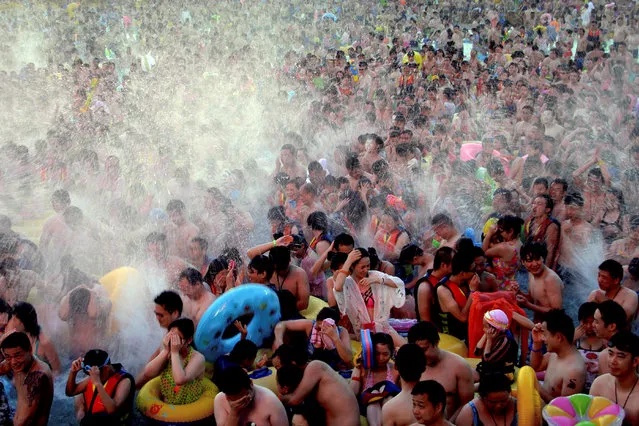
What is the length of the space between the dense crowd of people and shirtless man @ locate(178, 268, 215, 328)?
18mm

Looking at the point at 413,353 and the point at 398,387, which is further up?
the point at 413,353

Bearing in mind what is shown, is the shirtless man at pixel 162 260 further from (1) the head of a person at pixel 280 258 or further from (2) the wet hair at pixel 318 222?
(2) the wet hair at pixel 318 222

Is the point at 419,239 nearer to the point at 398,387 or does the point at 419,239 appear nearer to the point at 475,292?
the point at 475,292

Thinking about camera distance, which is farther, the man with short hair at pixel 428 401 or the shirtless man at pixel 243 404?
the shirtless man at pixel 243 404

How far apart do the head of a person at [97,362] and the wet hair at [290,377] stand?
112 cm

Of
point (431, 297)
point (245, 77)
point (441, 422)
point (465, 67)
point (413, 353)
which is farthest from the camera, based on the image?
point (245, 77)

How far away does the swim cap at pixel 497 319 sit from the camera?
170 inches

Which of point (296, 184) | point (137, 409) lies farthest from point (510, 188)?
point (137, 409)

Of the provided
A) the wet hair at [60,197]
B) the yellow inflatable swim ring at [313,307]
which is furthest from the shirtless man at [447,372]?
the wet hair at [60,197]

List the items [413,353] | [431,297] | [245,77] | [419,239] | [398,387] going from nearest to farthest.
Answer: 1. [413,353]
2. [398,387]
3. [431,297]
4. [419,239]
5. [245,77]

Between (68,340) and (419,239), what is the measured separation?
345 centimetres

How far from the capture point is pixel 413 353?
12.2ft

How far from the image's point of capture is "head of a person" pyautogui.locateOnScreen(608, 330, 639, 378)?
357cm

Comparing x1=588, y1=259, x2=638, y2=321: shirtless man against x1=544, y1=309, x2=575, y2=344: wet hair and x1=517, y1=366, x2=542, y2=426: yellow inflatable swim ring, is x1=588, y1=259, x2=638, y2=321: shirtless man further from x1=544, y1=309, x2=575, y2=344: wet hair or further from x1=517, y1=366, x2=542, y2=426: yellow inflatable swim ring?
x1=517, y1=366, x2=542, y2=426: yellow inflatable swim ring
